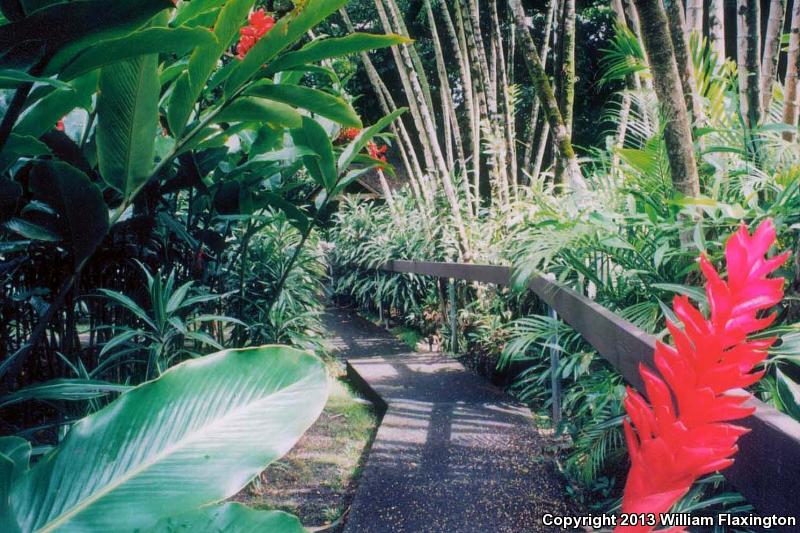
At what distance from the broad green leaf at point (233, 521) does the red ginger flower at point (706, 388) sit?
0.26 m

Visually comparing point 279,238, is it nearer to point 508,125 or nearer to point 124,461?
point 508,125

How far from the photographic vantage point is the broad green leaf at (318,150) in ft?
4.46

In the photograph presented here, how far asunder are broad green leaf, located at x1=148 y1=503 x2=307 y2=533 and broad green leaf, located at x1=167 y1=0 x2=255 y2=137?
614 mm

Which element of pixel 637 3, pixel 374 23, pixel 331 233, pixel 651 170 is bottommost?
A: pixel 331 233

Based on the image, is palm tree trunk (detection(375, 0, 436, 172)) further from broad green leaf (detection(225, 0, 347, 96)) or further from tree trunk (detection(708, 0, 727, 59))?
broad green leaf (detection(225, 0, 347, 96))

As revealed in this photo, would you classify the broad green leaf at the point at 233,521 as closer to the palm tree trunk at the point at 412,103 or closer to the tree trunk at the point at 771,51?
the tree trunk at the point at 771,51

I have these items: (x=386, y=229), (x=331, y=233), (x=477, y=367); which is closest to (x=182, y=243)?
(x=477, y=367)

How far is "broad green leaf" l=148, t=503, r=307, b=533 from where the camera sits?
42 centimetres

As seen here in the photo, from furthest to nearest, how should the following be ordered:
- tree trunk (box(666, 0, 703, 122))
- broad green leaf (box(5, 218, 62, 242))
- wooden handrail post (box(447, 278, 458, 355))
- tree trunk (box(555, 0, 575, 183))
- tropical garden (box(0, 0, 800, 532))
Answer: wooden handrail post (box(447, 278, 458, 355)) → tree trunk (box(555, 0, 575, 183)) → tree trunk (box(666, 0, 703, 122)) → broad green leaf (box(5, 218, 62, 242)) → tropical garden (box(0, 0, 800, 532))

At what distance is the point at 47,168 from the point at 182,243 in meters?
1.37

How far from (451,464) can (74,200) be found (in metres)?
1.93

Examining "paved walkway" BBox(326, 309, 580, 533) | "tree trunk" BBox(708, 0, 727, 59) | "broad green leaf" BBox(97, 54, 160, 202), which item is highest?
"tree trunk" BBox(708, 0, 727, 59)

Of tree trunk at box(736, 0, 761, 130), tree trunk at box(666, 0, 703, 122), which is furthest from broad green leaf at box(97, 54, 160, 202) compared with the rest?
tree trunk at box(736, 0, 761, 130)

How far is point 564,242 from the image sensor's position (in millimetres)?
1898
